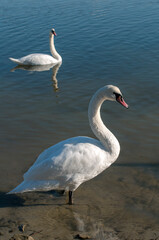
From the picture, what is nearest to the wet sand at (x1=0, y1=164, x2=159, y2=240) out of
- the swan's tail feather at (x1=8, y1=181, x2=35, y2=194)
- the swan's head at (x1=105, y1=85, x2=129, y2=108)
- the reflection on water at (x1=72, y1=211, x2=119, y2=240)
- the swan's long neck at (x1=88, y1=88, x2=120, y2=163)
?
the reflection on water at (x1=72, y1=211, x2=119, y2=240)

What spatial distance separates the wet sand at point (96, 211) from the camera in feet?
17.3

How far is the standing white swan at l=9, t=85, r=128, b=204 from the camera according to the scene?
5406mm

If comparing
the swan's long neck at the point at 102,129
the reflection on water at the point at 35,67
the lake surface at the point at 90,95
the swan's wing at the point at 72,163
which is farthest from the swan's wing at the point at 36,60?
the swan's wing at the point at 72,163

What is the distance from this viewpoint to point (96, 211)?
5816 mm

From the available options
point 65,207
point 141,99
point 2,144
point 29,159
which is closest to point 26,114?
point 2,144

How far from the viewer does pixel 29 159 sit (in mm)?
7430

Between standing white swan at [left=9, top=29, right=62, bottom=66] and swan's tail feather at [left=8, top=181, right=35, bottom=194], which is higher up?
standing white swan at [left=9, top=29, right=62, bottom=66]

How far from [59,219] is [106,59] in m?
8.77

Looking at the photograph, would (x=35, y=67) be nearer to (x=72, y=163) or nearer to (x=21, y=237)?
(x=72, y=163)

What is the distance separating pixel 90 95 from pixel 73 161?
206 inches

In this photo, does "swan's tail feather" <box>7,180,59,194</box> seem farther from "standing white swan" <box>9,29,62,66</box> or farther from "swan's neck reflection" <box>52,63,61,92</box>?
"standing white swan" <box>9,29,62,66</box>

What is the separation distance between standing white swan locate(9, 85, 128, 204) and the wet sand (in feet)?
1.74

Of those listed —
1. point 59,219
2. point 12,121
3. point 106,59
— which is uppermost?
point 106,59

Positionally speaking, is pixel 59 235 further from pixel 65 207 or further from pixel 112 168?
pixel 112 168
